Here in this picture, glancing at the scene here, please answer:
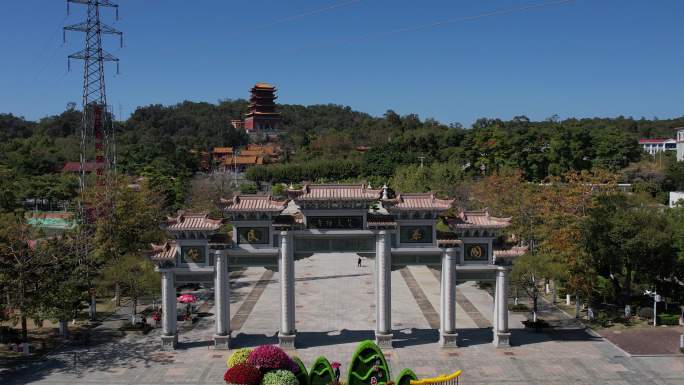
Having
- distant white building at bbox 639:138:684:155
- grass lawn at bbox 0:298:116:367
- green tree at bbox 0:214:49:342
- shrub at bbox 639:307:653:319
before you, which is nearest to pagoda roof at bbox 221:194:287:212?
green tree at bbox 0:214:49:342

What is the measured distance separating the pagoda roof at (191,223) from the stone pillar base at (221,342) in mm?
4664

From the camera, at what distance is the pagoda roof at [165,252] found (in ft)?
82.3

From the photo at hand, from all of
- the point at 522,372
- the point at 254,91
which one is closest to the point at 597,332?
the point at 522,372

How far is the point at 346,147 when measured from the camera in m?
110

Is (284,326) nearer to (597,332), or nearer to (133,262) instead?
(133,262)

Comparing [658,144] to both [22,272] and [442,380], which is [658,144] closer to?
[442,380]

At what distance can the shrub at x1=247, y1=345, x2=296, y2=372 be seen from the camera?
1745 cm

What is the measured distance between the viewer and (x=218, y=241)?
2512 centimetres

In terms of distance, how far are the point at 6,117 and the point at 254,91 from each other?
53631 millimetres

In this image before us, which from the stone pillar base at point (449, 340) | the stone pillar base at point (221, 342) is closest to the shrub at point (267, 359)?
the stone pillar base at point (221, 342)

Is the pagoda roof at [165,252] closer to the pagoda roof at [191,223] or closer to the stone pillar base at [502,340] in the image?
the pagoda roof at [191,223]

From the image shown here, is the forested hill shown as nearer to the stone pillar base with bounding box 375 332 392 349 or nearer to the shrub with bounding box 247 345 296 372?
the stone pillar base with bounding box 375 332 392 349

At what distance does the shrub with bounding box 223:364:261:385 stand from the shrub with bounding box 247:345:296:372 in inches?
9.1

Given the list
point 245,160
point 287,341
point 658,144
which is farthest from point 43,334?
point 658,144
